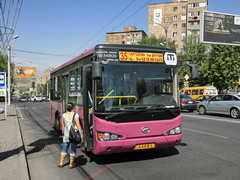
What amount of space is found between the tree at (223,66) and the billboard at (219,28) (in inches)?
373

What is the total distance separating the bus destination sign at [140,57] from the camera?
5.79 metres

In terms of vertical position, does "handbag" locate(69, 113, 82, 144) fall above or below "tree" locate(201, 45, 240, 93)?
below

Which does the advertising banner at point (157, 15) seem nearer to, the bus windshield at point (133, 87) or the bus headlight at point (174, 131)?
the bus windshield at point (133, 87)

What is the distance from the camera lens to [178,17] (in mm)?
67875

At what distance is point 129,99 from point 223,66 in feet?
98.3

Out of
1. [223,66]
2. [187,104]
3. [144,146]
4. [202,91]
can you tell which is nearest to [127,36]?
[223,66]

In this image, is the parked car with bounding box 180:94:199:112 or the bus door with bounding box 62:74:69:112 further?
the parked car with bounding box 180:94:199:112

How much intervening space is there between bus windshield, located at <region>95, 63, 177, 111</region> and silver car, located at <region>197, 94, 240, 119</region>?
35.7ft

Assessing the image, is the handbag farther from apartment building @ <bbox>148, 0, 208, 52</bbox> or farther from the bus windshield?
apartment building @ <bbox>148, 0, 208, 52</bbox>

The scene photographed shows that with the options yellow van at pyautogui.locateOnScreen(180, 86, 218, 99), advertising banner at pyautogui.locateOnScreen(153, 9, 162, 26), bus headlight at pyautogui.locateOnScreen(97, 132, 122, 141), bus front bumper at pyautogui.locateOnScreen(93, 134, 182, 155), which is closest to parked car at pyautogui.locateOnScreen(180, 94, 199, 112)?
yellow van at pyautogui.locateOnScreen(180, 86, 218, 99)

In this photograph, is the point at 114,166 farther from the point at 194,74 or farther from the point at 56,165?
the point at 194,74

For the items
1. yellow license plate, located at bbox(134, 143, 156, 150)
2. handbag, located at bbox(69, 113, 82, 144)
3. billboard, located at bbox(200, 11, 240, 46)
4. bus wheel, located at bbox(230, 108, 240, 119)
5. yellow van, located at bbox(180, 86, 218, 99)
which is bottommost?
bus wheel, located at bbox(230, 108, 240, 119)

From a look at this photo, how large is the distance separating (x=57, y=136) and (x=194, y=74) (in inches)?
240

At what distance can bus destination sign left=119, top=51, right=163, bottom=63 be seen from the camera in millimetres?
5793
